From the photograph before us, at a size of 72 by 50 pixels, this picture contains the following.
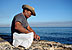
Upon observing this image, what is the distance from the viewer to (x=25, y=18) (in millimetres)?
5027

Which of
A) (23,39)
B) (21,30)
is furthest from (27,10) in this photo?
(23,39)

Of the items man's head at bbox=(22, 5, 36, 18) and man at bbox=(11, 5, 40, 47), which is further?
man's head at bbox=(22, 5, 36, 18)

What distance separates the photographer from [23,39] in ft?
15.5

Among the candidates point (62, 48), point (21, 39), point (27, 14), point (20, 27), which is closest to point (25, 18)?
point (27, 14)

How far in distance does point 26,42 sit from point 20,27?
60cm

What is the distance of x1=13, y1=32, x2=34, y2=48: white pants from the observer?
4.65 m

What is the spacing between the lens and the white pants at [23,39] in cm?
465

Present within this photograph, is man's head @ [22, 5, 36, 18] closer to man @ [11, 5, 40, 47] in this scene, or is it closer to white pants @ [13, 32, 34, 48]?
man @ [11, 5, 40, 47]

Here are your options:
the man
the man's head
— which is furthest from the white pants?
the man's head

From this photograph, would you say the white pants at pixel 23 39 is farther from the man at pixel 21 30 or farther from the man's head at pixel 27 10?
the man's head at pixel 27 10

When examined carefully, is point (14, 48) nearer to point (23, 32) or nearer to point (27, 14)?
point (23, 32)

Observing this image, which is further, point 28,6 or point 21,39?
point 28,6

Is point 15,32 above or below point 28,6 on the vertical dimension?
below

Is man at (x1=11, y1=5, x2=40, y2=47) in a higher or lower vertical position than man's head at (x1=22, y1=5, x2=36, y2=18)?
lower
